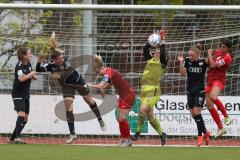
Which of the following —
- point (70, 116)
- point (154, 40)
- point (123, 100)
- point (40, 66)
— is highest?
point (154, 40)

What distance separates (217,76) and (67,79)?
3.28 metres

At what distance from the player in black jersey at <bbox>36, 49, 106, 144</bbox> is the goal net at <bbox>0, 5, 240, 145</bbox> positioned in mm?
926

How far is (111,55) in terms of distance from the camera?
18438 mm

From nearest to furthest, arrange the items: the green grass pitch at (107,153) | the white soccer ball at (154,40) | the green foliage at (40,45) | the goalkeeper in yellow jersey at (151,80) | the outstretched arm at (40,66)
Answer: the green grass pitch at (107,153) < the goalkeeper in yellow jersey at (151,80) < the white soccer ball at (154,40) < the outstretched arm at (40,66) < the green foliage at (40,45)

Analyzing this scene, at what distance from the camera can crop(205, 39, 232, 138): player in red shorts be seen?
16672 millimetres

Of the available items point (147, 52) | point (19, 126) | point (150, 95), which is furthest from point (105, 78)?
point (19, 126)

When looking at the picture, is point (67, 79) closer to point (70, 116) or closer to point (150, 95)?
point (70, 116)

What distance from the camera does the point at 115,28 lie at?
60.3 ft

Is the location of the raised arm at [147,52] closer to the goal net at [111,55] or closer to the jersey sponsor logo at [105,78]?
the goal net at [111,55]

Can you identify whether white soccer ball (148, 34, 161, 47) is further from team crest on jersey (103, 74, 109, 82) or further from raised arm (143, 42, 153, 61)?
team crest on jersey (103, 74, 109, 82)

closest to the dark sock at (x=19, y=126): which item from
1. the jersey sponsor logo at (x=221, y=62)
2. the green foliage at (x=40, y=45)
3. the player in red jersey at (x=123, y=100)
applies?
the player in red jersey at (x=123, y=100)

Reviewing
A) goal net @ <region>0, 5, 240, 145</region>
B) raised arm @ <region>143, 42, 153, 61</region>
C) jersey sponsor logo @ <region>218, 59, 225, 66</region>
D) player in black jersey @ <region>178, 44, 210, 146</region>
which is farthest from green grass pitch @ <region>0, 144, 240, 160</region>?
goal net @ <region>0, 5, 240, 145</region>

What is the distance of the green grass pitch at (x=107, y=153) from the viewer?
12.8 metres

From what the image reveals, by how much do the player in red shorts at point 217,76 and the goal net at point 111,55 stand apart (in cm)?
93
